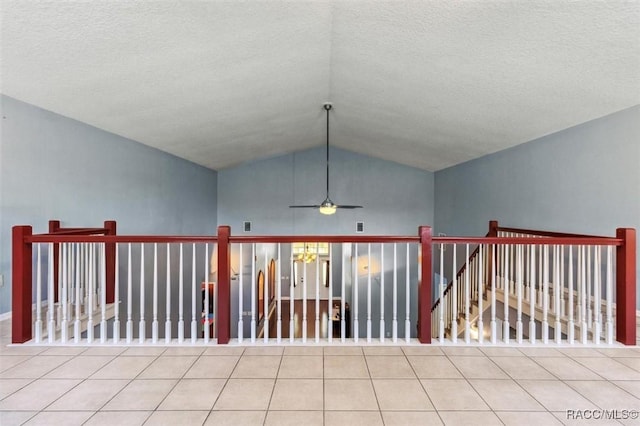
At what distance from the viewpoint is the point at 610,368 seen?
8.10 ft

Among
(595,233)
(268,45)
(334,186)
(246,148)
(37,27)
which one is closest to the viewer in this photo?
(37,27)

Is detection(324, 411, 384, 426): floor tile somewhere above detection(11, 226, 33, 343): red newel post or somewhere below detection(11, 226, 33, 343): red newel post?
below

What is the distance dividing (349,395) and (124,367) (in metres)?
1.67

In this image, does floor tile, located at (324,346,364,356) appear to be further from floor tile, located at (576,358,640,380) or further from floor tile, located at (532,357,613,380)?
floor tile, located at (576,358,640,380)

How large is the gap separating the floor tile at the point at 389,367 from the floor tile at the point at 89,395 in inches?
67.8

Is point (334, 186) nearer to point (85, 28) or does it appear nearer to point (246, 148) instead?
point (246, 148)

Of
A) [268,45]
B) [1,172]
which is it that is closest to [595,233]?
[268,45]

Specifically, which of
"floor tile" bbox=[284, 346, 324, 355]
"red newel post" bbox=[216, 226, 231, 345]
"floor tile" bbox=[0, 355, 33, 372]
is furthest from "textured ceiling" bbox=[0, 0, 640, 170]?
"floor tile" bbox=[284, 346, 324, 355]

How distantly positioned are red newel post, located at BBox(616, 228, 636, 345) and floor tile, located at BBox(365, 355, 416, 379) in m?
1.95

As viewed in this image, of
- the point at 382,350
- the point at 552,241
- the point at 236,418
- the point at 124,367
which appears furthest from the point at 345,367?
the point at 552,241

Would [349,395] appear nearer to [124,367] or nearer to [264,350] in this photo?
[264,350]

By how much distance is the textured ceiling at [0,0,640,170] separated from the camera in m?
2.78

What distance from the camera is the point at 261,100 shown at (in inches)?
209

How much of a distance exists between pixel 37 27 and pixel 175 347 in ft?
9.35
